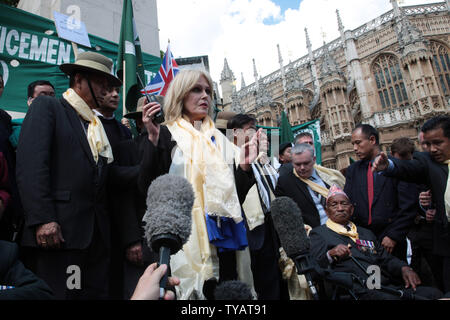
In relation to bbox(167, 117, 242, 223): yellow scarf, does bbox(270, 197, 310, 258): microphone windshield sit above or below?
below

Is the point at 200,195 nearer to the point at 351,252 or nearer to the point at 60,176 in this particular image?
the point at 60,176

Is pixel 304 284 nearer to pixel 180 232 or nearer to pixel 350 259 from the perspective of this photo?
pixel 350 259

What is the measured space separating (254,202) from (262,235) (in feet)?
1.01

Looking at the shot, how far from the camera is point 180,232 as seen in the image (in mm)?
1024

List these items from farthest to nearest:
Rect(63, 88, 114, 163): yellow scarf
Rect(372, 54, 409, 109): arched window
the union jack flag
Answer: Rect(372, 54, 409, 109): arched window
the union jack flag
Rect(63, 88, 114, 163): yellow scarf

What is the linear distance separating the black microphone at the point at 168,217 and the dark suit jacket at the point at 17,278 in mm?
769

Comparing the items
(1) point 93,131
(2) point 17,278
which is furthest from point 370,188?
(2) point 17,278

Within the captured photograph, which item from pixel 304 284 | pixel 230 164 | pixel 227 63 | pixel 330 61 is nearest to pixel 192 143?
pixel 230 164

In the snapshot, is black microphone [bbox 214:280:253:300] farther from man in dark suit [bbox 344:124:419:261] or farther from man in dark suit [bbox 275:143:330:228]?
man in dark suit [bbox 344:124:419:261]

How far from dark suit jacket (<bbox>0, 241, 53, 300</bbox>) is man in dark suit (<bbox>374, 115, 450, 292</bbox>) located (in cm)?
269

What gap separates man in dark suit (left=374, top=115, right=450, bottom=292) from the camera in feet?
9.18

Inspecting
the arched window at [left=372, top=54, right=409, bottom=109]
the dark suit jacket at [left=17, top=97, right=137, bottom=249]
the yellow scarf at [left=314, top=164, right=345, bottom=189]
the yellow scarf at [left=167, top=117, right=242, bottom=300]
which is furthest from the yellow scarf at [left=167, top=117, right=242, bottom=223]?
the arched window at [left=372, top=54, right=409, bottom=109]

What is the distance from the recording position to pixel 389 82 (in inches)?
1165

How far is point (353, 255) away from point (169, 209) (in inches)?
95.9
